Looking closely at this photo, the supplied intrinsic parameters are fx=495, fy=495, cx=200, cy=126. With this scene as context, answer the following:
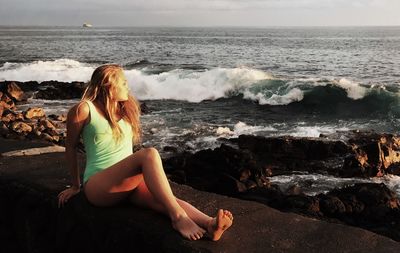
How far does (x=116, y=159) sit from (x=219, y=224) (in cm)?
103

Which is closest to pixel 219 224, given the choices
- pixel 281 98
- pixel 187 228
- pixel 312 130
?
pixel 187 228

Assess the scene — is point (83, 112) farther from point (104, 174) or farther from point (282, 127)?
point (282, 127)

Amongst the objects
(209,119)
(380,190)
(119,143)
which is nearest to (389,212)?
(380,190)

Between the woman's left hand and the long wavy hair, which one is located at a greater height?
the long wavy hair

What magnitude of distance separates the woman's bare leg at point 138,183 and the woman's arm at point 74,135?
0.22 m

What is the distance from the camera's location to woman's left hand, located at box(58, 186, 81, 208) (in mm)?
3637

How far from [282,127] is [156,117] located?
14.7ft

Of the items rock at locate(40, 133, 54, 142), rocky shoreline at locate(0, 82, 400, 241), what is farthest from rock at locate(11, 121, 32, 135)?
rock at locate(40, 133, 54, 142)

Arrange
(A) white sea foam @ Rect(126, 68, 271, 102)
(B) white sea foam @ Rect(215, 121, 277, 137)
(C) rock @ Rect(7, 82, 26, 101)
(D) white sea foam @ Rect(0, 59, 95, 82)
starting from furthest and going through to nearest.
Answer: (D) white sea foam @ Rect(0, 59, 95, 82) → (A) white sea foam @ Rect(126, 68, 271, 102) → (C) rock @ Rect(7, 82, 26, 101) → (B) white sea foam @ Rect(215, 121, 277, 137)

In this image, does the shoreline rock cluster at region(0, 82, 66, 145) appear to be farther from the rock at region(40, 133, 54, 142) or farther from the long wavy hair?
the long wavy hair

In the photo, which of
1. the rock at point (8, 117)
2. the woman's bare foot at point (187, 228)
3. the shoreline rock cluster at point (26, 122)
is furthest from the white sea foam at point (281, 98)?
the woman's bare foot at point (187, 228)

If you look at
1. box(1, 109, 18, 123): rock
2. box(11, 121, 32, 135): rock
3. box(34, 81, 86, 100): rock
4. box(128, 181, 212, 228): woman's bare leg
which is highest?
box(128, 181, 212, 228): woman's bare leg

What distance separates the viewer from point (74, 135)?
357 centimetres

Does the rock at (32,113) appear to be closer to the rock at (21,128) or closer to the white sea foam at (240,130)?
the rock at (21,128)
